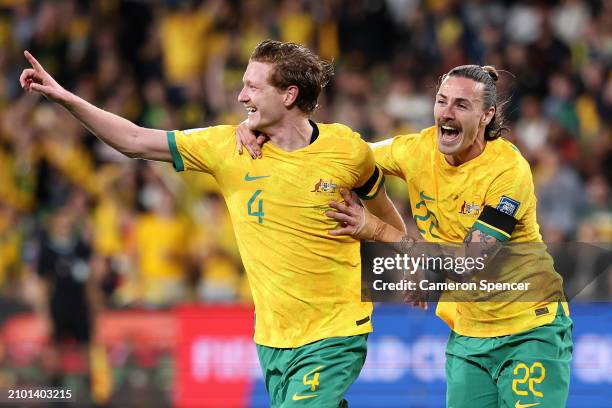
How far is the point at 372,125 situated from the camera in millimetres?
13625

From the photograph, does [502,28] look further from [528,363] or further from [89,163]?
[528,363]

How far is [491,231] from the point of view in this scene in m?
5.95

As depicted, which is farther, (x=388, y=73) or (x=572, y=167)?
(x=388, y=73)

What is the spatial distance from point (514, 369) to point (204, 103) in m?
9.16

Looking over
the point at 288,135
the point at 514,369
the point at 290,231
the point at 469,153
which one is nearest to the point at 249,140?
the point at 288,135

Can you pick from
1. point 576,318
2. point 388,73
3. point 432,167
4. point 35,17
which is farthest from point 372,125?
point 432,167

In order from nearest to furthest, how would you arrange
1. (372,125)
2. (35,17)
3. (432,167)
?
(432,167), (372,125), (35,17)

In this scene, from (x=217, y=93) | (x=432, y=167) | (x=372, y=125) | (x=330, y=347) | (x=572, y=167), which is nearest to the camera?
(x=330, y=347)

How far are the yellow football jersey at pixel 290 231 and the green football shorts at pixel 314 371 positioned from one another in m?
0.05

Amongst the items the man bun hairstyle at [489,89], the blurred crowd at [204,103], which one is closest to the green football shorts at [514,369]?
the man bun hairstyle at [489,89]

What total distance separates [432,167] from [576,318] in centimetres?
497

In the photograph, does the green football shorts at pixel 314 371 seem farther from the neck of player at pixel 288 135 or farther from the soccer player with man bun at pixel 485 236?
the neck of player at pixel 288 135

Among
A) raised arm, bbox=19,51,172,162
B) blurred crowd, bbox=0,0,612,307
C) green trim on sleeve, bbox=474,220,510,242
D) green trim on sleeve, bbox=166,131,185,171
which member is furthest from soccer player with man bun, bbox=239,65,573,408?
blurred crowd, bbox=0,0,612,307

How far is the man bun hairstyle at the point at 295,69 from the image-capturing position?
5.92m
